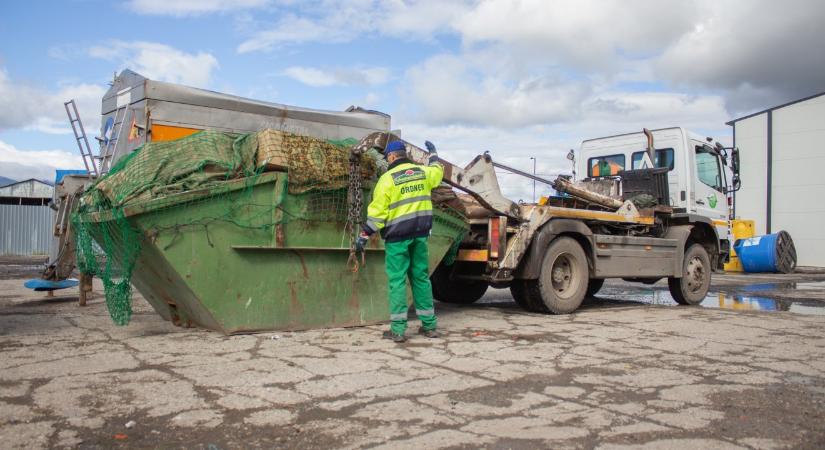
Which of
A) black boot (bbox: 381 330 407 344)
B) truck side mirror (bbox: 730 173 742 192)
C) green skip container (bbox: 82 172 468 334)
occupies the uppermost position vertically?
truck side mirror (bbox: 730 173 742 192)

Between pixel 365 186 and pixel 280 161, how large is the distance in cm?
86

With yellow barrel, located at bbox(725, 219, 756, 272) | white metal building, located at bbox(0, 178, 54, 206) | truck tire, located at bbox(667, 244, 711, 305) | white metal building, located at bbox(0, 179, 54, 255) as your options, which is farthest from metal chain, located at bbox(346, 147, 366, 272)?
white metal building, located at bbox(0, 178, 54, 206)

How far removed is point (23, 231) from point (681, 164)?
21.1 metres

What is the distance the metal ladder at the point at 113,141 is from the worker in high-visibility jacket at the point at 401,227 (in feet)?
9.92

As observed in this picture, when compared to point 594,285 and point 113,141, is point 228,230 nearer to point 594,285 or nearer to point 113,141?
point 113,141

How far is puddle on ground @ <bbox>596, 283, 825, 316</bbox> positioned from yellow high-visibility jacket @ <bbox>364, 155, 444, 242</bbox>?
5.16 m

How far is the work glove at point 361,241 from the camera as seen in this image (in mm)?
5664

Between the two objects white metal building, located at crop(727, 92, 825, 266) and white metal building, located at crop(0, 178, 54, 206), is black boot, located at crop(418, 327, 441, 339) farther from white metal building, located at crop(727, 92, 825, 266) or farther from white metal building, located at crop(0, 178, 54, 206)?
white metal building, located at crop(0, 178, 54, 206)

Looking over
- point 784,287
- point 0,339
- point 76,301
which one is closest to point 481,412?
point 0,339

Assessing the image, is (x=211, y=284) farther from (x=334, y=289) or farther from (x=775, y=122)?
(x=775, y=122)

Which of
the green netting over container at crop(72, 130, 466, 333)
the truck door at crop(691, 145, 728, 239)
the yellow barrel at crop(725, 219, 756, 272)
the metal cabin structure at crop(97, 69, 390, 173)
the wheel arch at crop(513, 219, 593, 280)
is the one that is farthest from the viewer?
the yellow barrel at crop(725, 219, 756, 272)

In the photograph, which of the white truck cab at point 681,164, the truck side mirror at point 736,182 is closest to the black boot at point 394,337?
the white truck cab at point 681,164

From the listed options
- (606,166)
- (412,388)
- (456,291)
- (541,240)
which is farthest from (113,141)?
(606,166)

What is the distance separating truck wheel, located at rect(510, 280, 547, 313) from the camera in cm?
734
